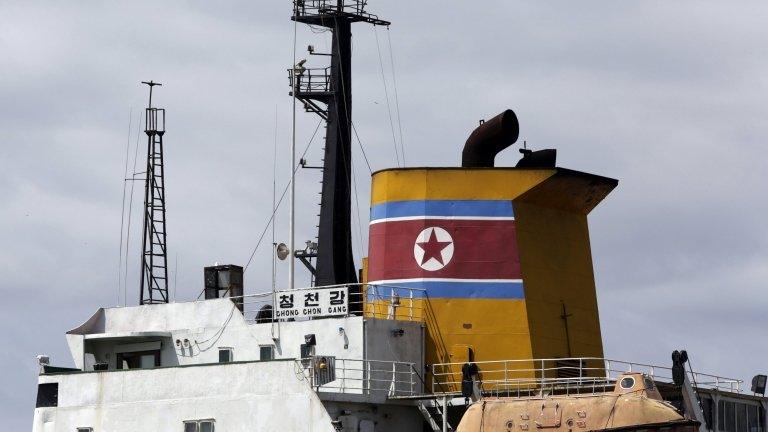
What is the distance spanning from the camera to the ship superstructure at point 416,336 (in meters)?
43.3

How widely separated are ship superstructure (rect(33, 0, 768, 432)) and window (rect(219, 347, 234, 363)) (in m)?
0.10

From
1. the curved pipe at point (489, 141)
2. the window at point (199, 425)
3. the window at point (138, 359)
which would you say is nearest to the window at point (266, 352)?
the window at point (199, 425)

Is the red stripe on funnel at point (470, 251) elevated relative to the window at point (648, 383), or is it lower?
elevated

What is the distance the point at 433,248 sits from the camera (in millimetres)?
45656

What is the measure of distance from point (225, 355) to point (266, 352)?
1.40m

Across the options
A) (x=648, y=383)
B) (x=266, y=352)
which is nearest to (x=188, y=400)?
(x=266, y=352)

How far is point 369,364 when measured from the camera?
44250mm

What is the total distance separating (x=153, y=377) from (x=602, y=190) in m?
12.3

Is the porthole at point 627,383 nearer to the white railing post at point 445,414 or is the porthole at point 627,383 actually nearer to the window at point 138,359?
the white railing post at point 445,414

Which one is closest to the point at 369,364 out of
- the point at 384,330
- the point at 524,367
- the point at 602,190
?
the point at 384,330

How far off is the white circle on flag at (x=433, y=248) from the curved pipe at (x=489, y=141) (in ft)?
6.79

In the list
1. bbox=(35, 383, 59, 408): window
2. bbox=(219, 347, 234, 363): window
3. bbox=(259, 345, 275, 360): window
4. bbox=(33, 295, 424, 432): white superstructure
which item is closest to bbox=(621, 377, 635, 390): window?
bbox=(33, 295, 424, 432): white superstructure

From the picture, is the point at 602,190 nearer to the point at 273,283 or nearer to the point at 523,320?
the point at 523,320

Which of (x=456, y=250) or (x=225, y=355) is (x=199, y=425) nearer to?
(x=225, y=355)
